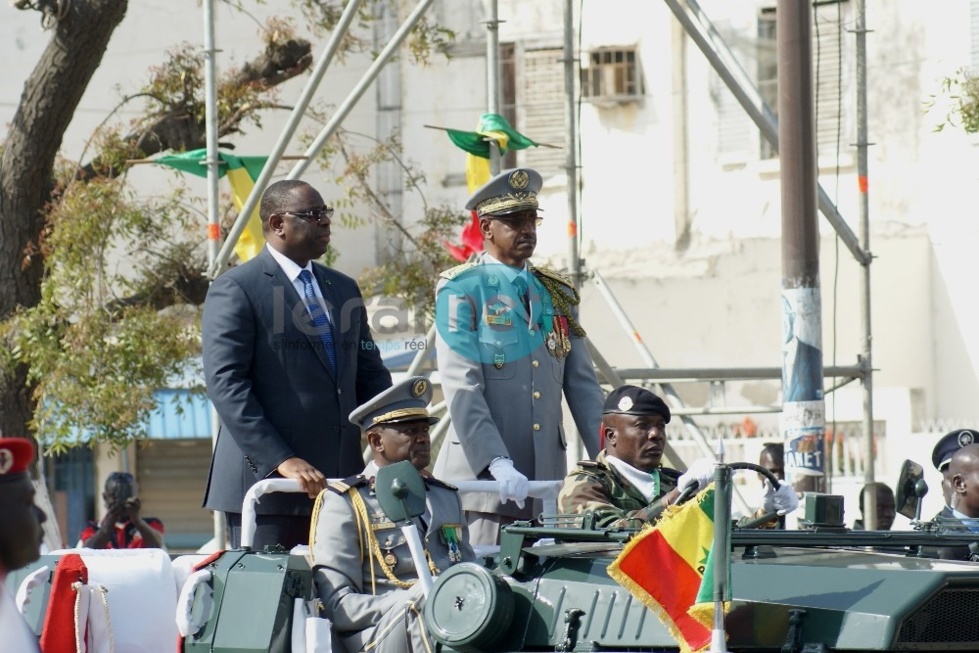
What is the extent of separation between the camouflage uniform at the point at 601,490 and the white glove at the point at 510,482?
16cm

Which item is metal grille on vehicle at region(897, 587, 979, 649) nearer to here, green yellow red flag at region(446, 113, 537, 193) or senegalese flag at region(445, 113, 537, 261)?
senegalese flag at region(445, 113, 537, 261)

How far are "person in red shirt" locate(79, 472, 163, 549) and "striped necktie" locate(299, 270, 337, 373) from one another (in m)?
5.30

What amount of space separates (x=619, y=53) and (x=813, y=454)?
12.9 meters

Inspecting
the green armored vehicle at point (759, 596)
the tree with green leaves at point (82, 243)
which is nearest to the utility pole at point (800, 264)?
the green armored vehicle at point (759, 596)

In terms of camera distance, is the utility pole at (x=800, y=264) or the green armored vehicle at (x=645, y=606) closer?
the green armored vehicle at (x=645, y=606)

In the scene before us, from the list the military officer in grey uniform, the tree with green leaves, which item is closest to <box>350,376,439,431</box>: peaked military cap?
the military officer in grey uniform

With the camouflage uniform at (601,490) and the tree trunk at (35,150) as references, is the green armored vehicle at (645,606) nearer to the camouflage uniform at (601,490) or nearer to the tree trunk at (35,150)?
the camouflage uniform at (601,490)

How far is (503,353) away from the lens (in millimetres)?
6344

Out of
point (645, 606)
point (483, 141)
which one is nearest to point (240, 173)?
point (483, 141)

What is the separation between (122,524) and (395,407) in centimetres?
618

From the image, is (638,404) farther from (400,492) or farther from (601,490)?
(400,492)

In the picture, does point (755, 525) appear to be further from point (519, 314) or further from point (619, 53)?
point (619, 53)

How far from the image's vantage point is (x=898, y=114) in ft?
60.8

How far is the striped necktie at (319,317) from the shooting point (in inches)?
243
